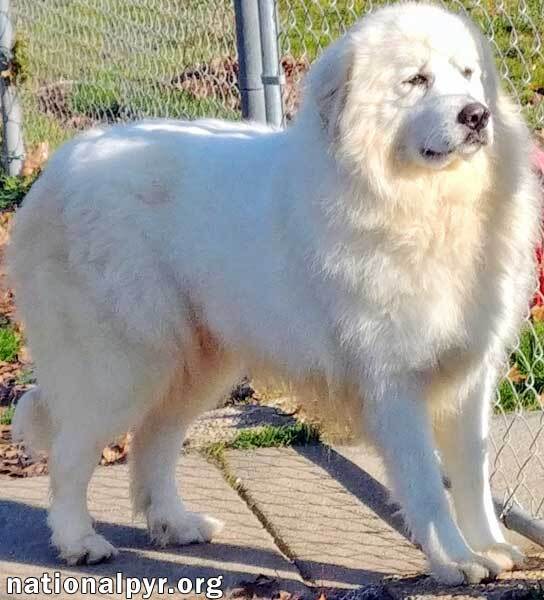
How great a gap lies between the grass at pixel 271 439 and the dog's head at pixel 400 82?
1903 mm

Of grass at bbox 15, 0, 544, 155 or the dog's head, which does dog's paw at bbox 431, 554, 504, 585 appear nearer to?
the dog's head

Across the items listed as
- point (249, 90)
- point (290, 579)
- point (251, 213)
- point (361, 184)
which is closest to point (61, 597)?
point (290, 579)

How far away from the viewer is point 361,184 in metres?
3.86

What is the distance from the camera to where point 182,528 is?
4.65 metres

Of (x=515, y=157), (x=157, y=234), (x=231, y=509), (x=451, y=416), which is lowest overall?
(x=231, y=509)

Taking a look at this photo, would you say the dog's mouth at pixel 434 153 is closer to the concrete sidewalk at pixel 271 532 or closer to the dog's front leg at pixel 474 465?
the dog's front leg at pixel 474 465

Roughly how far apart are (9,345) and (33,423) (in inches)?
89.6

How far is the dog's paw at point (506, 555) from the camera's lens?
4082 millimetres

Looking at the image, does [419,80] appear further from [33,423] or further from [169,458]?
[33,423]

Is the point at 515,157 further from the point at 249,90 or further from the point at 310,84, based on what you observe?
the point at 249,90

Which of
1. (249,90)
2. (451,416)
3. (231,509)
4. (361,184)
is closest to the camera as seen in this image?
(361,184)

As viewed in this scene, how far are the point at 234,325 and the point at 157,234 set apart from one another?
0.39m

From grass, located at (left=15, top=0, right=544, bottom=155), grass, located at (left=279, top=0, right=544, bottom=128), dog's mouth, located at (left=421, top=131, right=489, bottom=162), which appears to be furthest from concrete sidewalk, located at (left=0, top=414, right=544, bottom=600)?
grass, located at (left=279, top=0, right=544, bottom=128)

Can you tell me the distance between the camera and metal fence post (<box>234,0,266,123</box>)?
5.48 metres
